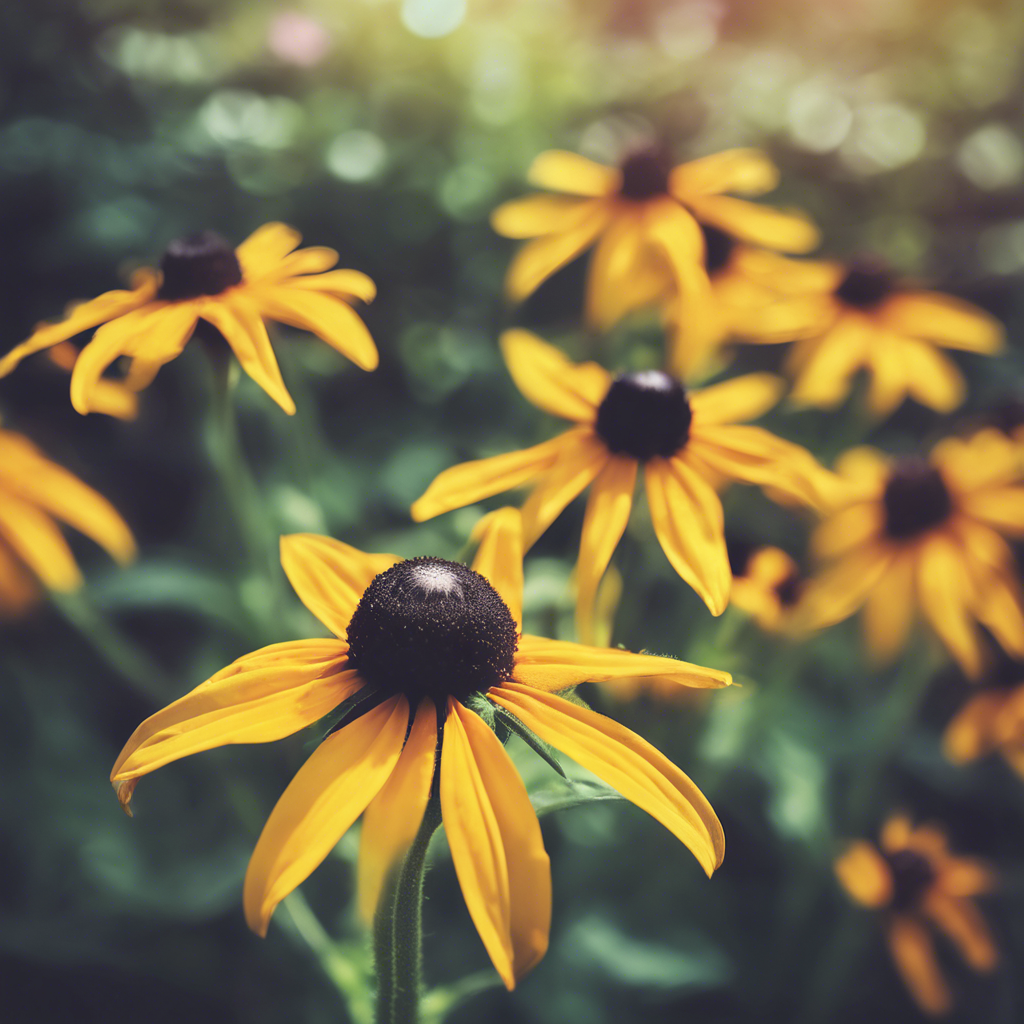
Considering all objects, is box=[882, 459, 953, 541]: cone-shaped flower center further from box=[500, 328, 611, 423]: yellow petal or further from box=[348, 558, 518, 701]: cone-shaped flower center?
box=[348, 558, 518, 701]: cone-shaped flower center

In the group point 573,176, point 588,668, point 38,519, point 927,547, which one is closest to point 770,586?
point 927,547

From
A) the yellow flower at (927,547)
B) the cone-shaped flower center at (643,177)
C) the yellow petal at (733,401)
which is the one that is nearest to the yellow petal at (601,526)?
the yellow petal at (733,401)

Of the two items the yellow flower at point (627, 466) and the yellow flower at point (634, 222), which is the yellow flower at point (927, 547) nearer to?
the yellow flower at point (627, 466)

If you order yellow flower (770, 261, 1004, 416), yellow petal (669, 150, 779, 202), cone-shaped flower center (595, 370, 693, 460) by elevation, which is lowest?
cone-shaped flower center (595, 370, 693, 460)

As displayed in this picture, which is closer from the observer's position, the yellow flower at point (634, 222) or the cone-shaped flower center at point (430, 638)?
the cone-shaped flower center at point (430, 638)

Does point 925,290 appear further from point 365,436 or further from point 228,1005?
point 228,1005

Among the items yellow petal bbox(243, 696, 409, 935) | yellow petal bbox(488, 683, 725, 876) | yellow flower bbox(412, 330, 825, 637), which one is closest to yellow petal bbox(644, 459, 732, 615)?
yellow flower bbox(412, 330, 825, 637)

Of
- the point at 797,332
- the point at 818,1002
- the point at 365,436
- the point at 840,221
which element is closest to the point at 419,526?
the point at 365,436
